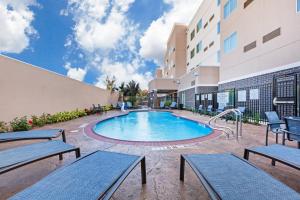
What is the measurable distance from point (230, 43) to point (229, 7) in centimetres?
284

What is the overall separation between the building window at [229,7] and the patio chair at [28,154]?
14024mm

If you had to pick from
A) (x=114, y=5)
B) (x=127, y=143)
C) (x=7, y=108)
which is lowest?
(x=127, y=143)

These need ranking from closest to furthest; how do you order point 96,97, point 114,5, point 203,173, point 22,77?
point 203,173 < point 22,77 < point 114,5 < point 96,97

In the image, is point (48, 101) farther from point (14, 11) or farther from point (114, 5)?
point (114, 5)

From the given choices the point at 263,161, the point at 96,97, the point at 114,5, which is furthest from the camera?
the point at 96,97

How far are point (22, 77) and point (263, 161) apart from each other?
928 cm

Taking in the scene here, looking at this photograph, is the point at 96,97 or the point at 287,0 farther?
the point at 96,97

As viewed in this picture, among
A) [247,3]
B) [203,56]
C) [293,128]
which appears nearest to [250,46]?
[247,3]

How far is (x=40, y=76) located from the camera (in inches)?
337

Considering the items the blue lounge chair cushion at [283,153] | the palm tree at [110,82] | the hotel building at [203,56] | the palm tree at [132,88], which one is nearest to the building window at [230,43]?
the hotel building at [203,56]

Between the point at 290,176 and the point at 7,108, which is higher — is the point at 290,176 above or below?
below

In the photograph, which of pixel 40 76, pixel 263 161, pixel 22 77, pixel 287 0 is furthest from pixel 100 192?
pixel 287 0

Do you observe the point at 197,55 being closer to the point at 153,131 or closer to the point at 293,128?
the point at 153,131

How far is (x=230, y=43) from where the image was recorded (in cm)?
1226
